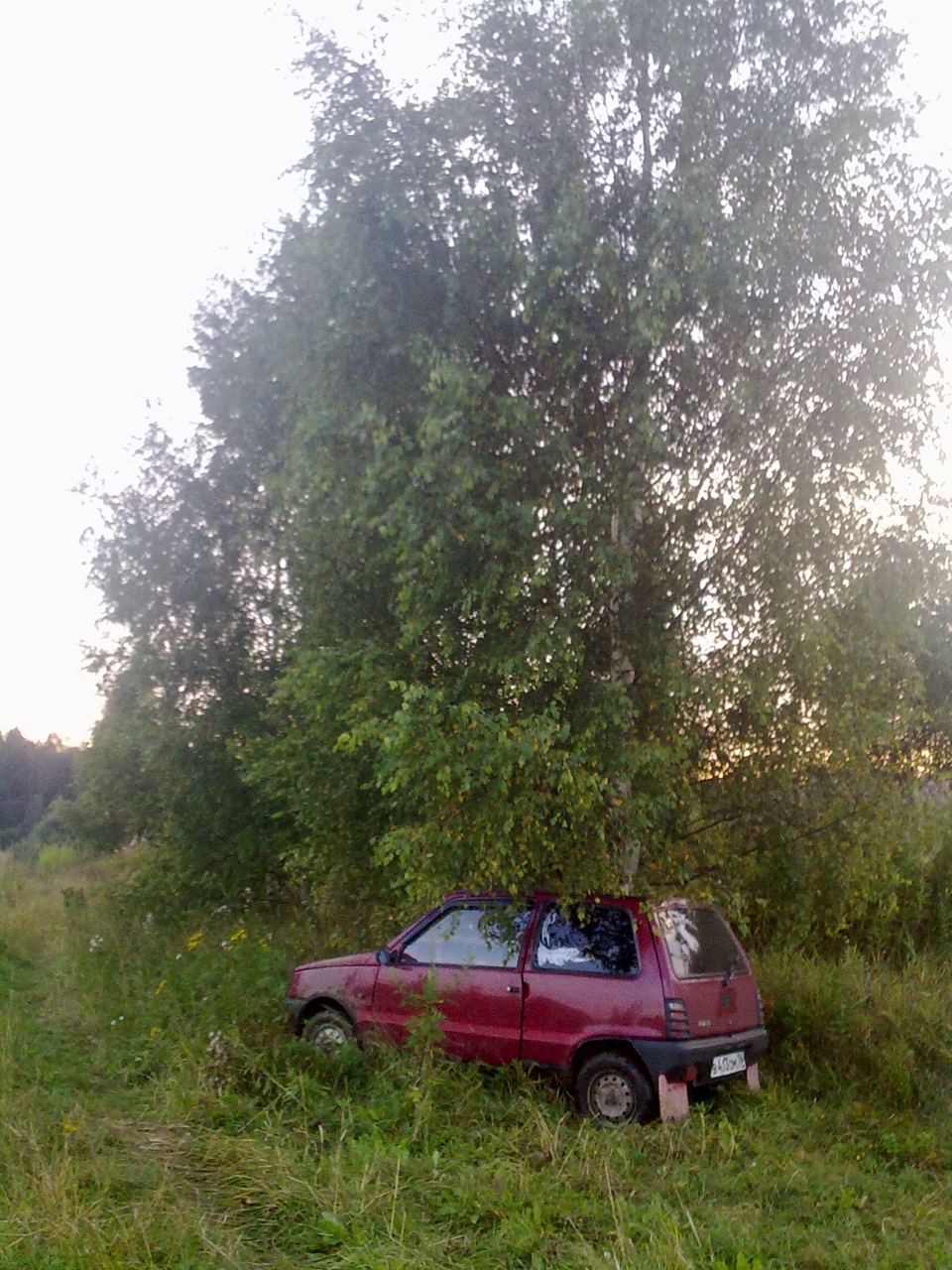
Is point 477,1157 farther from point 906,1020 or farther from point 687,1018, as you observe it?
point 906,1020

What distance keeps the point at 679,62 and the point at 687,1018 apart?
7116 millimetres

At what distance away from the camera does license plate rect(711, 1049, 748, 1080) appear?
25.3 feet

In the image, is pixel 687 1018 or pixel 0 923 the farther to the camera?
pixel 0 923

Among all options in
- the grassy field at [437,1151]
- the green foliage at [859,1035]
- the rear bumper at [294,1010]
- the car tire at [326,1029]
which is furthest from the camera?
the rear bumper at [294,1010]

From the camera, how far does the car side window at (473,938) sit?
857cm

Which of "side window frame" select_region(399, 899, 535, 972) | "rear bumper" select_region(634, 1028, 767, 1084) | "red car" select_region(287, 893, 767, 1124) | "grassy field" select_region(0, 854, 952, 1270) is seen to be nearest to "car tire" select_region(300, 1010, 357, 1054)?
"red car" select_region(287, 893, 767, 1124)

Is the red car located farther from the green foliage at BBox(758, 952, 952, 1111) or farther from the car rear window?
the green foliage at BBox(758, 952, 952, 1111)

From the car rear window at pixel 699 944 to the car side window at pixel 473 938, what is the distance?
110cm

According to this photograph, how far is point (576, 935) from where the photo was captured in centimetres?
833

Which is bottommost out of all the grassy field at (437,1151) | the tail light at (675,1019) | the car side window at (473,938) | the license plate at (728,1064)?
the grassy field at (437,1151)

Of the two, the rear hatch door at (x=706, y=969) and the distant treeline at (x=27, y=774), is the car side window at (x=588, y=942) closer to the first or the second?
the rear hatch door at (x=706, y=969)

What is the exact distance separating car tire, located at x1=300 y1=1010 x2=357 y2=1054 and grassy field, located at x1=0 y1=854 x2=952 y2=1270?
0.86 feet

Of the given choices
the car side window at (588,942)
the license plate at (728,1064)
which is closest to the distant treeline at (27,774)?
the car side window at (588,942)

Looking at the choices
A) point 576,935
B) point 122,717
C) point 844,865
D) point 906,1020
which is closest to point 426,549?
point 576,935
